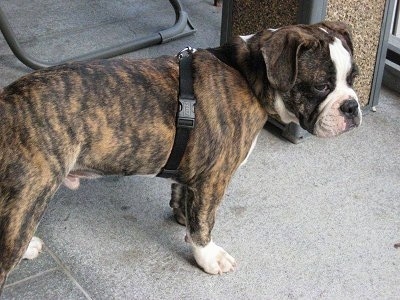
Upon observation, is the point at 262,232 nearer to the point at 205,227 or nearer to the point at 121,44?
the point at 205,227

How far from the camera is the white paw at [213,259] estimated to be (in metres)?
3.38

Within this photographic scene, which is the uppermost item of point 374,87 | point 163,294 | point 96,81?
point 96,81

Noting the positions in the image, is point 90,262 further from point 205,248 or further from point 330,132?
point 330,132

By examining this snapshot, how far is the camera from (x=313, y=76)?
9.94 ft

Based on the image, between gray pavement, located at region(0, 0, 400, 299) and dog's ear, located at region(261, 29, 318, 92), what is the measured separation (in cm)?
101

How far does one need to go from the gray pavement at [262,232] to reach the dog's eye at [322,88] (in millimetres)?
950

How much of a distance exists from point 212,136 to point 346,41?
2.63 feet

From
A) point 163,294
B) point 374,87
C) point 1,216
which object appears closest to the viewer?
point 1,216

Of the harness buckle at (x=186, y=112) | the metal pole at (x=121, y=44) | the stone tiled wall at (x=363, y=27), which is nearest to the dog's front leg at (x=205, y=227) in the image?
the harness buckle at (x=186, y=112)

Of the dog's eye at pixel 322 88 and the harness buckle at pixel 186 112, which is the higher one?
the dog's eye at pixel 322 88

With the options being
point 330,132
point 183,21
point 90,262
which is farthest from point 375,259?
point 183,21

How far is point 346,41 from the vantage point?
10.6ft

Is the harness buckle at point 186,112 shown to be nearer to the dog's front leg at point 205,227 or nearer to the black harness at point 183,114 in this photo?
the black harness at point 183,114

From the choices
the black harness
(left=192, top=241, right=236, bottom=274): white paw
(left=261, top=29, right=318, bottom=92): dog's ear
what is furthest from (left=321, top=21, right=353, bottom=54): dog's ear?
(left=192, top=241, right=236, bottom=274): white paw
